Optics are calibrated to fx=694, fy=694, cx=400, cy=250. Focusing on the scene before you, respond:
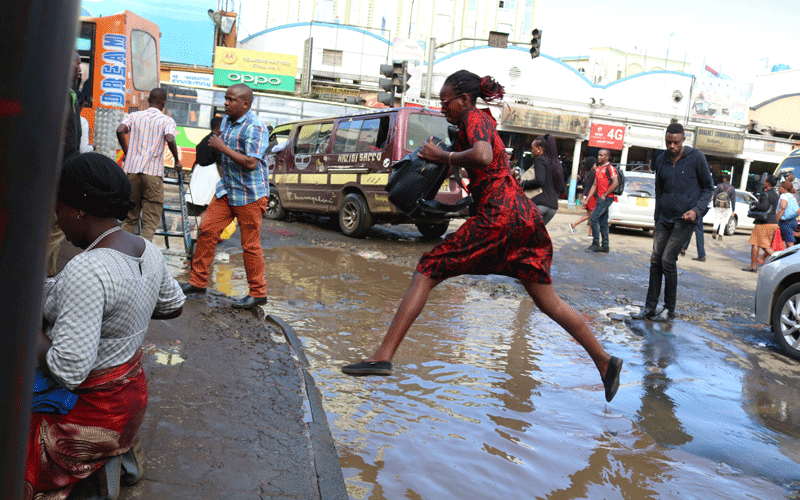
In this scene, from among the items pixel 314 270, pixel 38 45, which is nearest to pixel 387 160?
pixel 314 270

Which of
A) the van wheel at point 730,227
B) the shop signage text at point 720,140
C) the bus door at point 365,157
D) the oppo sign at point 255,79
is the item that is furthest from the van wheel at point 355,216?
the shop signage text at point 720,140

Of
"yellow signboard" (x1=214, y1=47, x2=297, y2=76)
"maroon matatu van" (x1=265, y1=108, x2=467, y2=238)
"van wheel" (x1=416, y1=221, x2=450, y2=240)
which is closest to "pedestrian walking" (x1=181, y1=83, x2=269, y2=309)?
"maroon matatu van" (x1=265, y1=108, x2=467, y2=238)

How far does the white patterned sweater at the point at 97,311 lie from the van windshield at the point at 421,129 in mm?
8042

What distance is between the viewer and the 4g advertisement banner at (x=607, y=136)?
109ft

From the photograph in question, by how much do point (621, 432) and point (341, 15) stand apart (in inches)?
2221

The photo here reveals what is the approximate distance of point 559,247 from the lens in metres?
12.8

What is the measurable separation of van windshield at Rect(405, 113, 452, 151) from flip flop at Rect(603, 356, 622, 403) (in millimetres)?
6822

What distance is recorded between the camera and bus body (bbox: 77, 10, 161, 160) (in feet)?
30.5

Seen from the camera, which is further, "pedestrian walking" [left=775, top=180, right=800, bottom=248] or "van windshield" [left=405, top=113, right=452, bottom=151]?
"pedestrian walking" [left=775, top=180, right=800, bottom=248]

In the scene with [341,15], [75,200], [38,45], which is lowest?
[75,200]

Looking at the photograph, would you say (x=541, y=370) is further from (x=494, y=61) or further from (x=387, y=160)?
(x=494, y=61)

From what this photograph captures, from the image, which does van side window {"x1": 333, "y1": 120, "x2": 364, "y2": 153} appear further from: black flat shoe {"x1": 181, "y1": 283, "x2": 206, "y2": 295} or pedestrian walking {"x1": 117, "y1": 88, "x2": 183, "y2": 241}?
black flat shoe {"x1": 181, "y1": 283, "x2": 206, "y2": 295}

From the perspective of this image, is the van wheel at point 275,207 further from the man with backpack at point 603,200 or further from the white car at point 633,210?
the white car at point 633,210

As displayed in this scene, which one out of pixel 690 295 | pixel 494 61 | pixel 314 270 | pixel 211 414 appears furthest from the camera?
pixel 494 61
